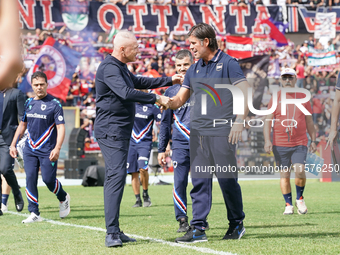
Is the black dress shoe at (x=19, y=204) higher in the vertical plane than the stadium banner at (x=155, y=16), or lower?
lower

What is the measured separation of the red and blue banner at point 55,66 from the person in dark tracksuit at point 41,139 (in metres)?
15.4

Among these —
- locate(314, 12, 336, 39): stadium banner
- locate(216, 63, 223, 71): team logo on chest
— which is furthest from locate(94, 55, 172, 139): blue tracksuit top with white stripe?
locate(314, 12, 336, 39): stadium banner

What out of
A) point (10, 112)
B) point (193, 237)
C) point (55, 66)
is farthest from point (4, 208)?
point (55, 66)

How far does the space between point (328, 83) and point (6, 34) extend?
26.1 m

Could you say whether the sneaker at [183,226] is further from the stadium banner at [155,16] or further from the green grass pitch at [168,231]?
the stadium banner at [155,16]

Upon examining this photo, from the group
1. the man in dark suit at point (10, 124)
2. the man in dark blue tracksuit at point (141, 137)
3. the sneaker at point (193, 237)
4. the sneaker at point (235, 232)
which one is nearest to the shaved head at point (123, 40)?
the sneaker at point (193, 237)

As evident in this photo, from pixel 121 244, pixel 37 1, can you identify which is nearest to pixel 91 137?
pixel 37 1

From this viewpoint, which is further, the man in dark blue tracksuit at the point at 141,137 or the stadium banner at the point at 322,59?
the stadium banner at the point at 322,59

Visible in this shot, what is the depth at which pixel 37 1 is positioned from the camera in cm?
2591

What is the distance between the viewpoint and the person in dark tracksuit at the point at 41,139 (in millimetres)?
7902

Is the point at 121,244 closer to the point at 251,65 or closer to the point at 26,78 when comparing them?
the point at 26,78

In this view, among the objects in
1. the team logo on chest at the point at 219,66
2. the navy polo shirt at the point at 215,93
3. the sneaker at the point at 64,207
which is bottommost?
the sneaker at the point at 64,207

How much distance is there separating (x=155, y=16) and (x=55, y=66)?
7.16 metres

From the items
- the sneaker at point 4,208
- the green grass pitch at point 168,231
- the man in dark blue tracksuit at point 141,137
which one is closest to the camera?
the green grass pitch at point 168,231
